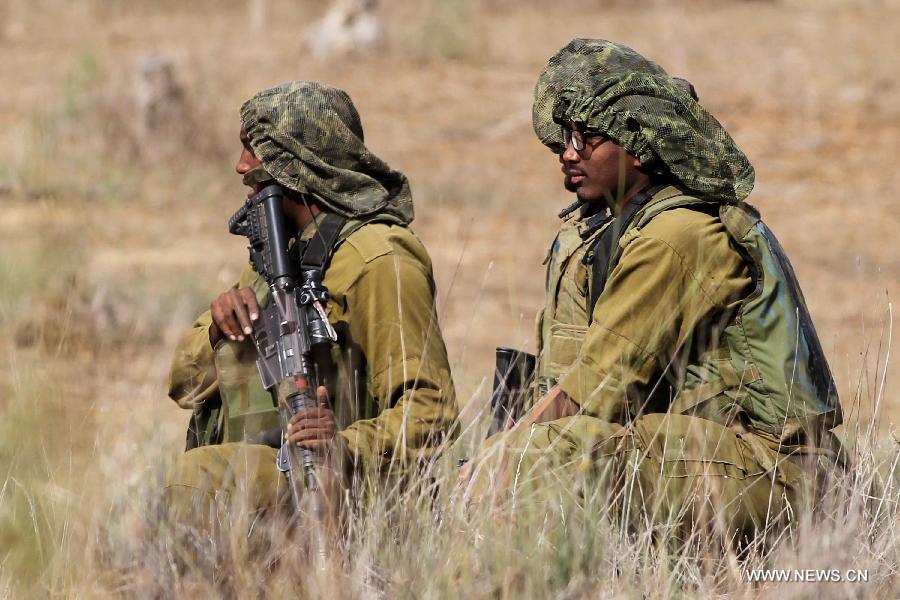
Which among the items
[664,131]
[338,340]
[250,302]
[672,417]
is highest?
[664,131]

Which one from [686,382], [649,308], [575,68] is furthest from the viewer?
[575,68]

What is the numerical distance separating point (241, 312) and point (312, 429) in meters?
0.40

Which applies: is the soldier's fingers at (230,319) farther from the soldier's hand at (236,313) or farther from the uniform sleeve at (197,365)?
the uniform sleeve at (197,365)

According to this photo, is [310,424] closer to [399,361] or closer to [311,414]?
[311,414]

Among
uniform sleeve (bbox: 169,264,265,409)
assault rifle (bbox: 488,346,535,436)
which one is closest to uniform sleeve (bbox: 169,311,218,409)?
uniform sleeve (bbox: 169,264,265,409)

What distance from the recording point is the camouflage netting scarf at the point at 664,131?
3152mm

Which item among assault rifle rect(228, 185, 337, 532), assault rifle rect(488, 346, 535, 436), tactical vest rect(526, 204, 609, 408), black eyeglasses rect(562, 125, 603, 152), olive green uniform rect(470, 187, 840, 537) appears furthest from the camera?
assault rifle rect(488, 346, 535, 436)

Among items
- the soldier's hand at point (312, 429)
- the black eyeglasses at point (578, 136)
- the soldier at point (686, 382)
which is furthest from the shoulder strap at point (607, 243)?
the soldier's hand at point (312, 429)

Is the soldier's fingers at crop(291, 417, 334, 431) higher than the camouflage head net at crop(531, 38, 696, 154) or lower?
lower

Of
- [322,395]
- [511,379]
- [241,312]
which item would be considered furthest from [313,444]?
[511,379]

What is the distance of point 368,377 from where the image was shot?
3.31 m

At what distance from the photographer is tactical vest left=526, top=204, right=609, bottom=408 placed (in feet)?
11.1

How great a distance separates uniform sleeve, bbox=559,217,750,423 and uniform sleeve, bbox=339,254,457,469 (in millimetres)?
354

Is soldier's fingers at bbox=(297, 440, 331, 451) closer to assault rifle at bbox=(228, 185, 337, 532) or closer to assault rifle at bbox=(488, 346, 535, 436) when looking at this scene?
assault rifle at bbox=(228, 185, 337, 532)
